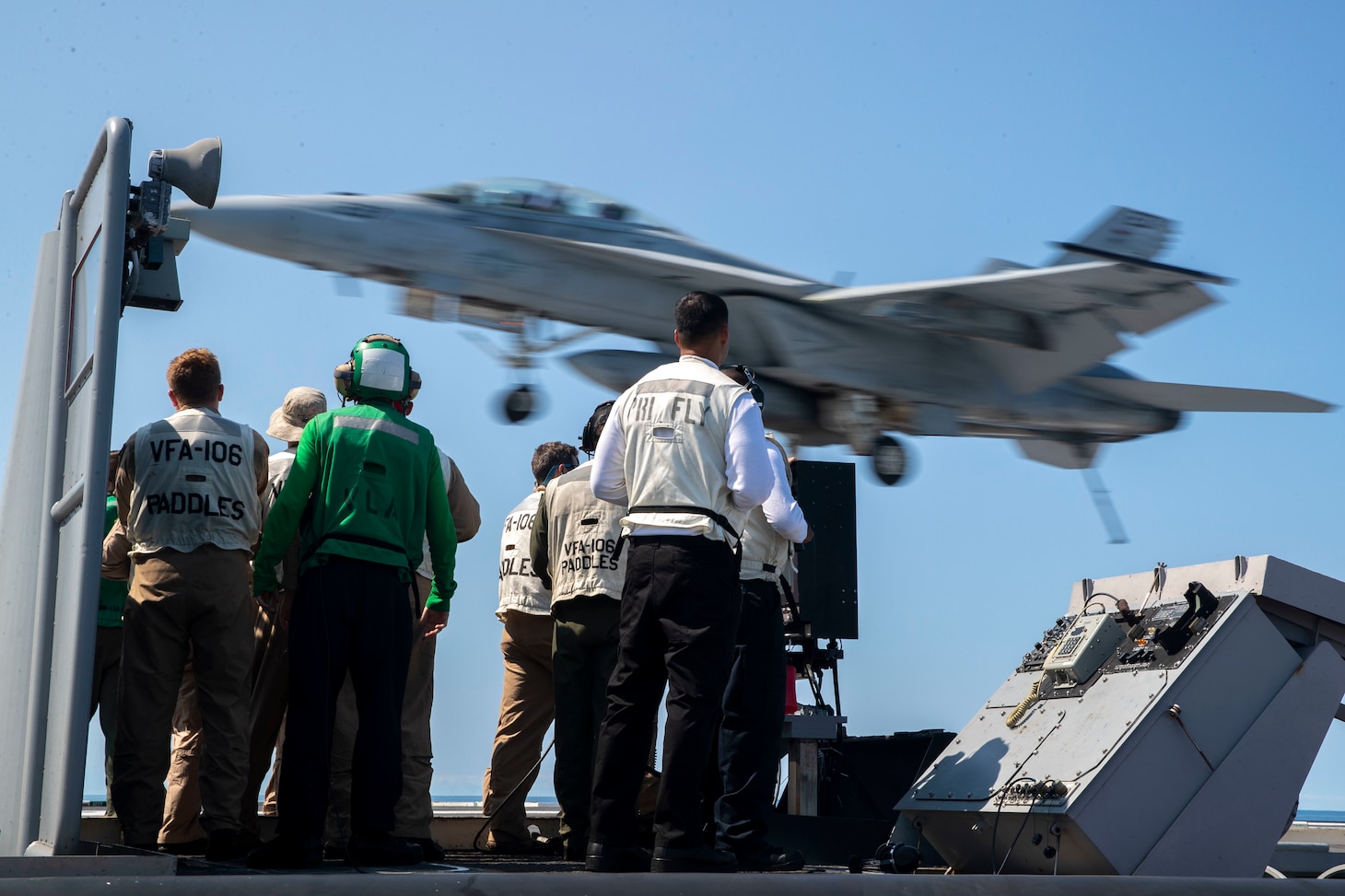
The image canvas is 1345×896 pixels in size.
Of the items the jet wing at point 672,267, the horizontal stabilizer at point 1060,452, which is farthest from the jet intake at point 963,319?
the horizontal stabilizer at point 1060,452

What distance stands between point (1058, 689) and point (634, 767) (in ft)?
5.88

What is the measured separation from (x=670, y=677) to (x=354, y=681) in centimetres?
113

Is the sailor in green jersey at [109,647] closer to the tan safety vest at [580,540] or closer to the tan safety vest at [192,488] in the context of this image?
the tan safety vest at [192,488]

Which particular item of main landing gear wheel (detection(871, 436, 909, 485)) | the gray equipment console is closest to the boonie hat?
the gray equipment console

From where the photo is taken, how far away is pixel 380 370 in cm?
430

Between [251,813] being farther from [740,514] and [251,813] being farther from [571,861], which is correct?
[740,514]

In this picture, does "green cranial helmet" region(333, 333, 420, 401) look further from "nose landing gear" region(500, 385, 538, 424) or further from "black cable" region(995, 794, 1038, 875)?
"nose landing gear" region(500, 385, 538, 424)

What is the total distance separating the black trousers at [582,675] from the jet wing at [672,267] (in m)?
7.65

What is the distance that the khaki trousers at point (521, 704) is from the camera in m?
5.53

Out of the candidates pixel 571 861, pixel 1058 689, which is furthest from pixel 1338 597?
pixel 571 861

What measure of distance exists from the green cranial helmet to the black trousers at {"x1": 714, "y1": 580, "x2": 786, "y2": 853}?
1.40 meters

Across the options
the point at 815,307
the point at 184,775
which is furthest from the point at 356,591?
the point at 815,307

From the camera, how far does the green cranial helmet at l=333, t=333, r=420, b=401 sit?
4301 millimetres

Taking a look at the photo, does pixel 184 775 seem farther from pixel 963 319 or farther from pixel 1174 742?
pixel 963 319
